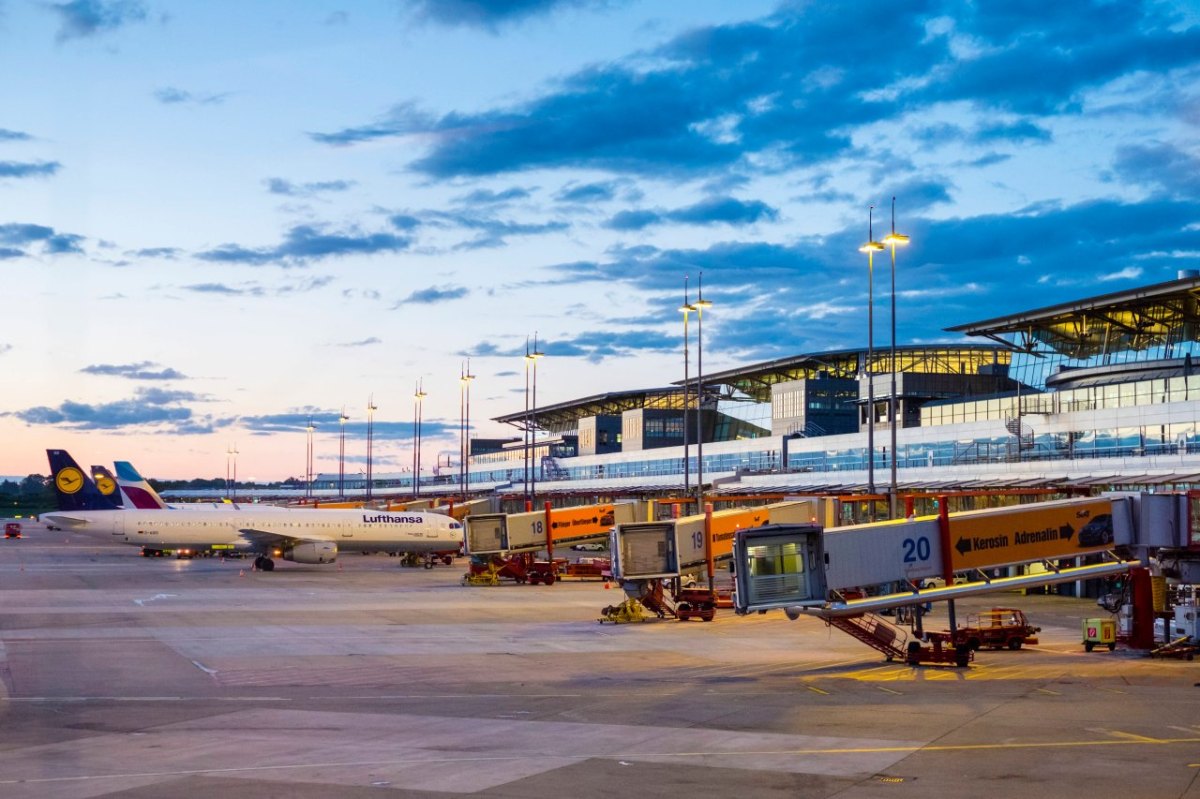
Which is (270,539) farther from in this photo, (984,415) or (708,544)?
(984,415)

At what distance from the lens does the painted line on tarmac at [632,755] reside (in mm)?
23141

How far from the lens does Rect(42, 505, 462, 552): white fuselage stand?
95938 millimetres

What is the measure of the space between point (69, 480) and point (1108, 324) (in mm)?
84023

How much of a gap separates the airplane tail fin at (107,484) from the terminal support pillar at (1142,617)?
3375 inches

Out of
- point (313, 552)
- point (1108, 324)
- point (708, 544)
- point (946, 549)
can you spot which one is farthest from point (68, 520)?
point (1108, 324)

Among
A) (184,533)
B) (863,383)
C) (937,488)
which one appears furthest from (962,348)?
(184,533)

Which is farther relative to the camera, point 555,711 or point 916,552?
point 916,552

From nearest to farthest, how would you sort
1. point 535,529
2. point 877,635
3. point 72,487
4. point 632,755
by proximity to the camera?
point 632,755
point 877,635
point 535,529
point 72,487

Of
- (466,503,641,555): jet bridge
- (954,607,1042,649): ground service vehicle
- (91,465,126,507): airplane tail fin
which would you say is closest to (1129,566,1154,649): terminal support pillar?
(954,607,1042,649): ground service vehicle

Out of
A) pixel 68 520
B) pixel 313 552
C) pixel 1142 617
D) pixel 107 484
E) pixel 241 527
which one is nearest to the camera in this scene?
pixel 1142 617

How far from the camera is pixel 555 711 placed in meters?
31.1

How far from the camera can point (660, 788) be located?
73.3 feet

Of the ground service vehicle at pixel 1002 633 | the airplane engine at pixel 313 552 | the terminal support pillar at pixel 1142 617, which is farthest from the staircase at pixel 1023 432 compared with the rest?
the airplane engine at pixel 313 552

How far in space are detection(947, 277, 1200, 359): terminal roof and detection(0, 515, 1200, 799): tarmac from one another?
133 feet
